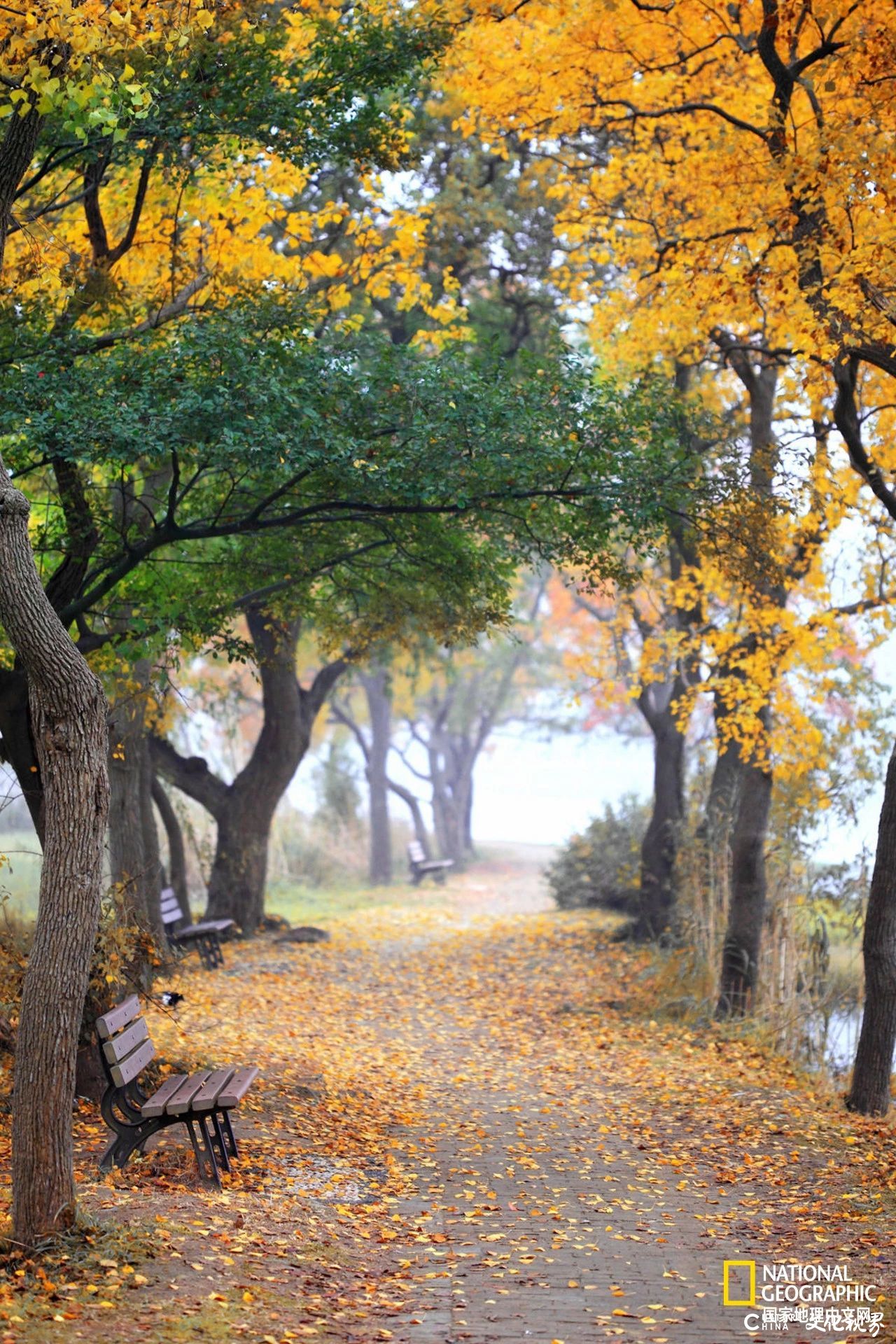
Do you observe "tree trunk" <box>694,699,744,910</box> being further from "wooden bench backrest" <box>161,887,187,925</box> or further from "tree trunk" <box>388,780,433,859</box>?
"tree trunk" <box>388,780,433,859</box>

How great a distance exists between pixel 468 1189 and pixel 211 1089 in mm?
1455

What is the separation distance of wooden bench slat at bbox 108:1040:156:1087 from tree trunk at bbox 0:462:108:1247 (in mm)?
915

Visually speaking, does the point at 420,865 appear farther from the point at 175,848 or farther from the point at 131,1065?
the point at 131,1065

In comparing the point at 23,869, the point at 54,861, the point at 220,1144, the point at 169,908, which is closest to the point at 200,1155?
the point at 220,1144

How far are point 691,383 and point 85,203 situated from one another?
748 centimetres

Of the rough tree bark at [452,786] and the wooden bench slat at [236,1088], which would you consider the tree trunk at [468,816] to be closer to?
the rough tree bark at [452,786]

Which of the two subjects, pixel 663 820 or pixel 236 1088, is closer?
pixel 236 1088

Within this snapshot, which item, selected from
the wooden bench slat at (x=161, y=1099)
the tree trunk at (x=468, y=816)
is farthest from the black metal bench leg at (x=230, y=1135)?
the tree trunk at (x=468, y=816)

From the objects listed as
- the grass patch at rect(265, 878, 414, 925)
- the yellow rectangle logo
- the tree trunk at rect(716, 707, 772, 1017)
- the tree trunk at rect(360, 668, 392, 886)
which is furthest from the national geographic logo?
the tree trunk at rect(360, 668, 392, 886)

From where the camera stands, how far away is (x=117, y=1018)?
20.2 ft

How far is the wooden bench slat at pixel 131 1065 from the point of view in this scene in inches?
234

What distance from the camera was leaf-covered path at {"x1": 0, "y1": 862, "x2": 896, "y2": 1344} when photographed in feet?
15.3

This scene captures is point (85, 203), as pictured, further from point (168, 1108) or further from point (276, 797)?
point (276, 797)

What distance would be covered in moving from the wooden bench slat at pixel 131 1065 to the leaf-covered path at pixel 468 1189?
0.45 metres
